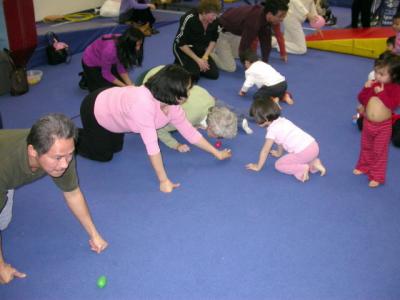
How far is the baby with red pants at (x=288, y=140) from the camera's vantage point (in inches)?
115

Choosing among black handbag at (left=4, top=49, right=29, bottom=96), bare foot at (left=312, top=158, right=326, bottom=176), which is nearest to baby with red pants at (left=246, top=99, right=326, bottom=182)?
bare foot at (left=312, top=158, right=326, bottom=176)

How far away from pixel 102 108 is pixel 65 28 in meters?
3.79

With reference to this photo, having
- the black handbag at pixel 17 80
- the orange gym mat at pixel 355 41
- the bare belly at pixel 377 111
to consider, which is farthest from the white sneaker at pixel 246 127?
the orange gym mat at pixel 355 41

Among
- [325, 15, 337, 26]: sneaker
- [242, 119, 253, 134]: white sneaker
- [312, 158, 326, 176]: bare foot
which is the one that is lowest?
[312, 158, 326, 176]: bare foot

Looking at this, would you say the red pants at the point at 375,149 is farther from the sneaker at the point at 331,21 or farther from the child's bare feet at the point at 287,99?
the sneaker at the point at 331,21

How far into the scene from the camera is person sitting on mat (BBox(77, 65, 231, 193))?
2508 mm

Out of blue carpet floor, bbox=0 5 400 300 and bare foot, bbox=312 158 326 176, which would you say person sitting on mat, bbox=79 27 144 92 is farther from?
bare foot, bbox=312 158 326 176

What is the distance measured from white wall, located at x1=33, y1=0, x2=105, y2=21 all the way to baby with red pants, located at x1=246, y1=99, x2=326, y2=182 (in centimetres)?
563

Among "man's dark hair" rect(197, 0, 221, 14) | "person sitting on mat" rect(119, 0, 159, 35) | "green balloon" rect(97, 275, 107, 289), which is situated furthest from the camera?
"person sitting on mat" rect(119, 0, 159, 35)

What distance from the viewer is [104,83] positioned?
4285mm

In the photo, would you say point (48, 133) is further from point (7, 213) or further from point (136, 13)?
point (136, 13)

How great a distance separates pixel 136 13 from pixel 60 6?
158 cm

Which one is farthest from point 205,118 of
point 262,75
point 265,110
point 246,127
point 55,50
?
point 55,50

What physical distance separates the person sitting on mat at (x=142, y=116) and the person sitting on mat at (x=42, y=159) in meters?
0.71
